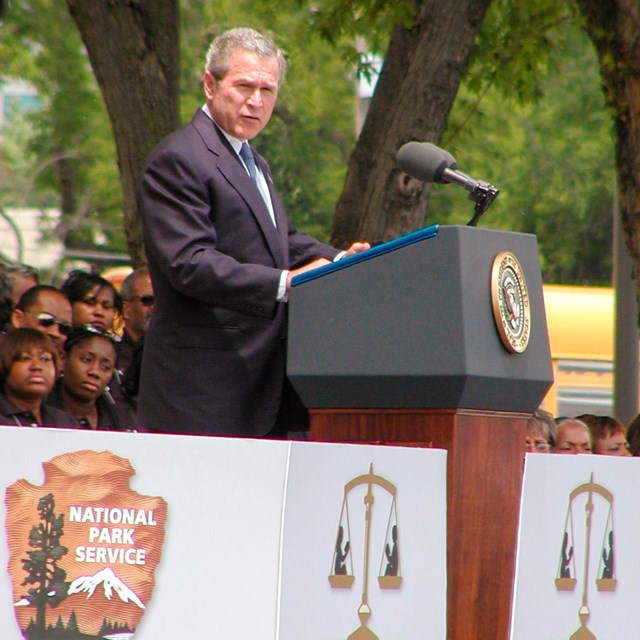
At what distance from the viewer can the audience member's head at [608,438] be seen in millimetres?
7062

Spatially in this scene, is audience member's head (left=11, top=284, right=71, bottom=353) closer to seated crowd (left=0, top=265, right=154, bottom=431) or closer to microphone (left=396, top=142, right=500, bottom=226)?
seated crowd (left=0, top=265, right=154, bottom=431)

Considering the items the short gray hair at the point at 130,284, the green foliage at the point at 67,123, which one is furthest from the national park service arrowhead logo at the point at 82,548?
the green foliage at the point at 67,123

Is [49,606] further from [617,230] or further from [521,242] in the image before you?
[617,230]

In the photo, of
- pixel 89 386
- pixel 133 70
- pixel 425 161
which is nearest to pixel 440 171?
pixel 425 161

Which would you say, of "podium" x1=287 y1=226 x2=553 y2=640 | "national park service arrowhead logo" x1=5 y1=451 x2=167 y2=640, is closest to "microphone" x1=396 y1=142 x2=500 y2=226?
"podium" x1=287 y1=226 x2=553 y2=640

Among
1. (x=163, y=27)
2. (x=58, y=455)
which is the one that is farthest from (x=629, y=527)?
(x=163, y=27)

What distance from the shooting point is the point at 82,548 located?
9.23ft

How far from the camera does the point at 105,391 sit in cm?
640

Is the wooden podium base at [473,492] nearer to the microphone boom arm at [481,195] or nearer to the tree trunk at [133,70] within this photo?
the microphone boom arm at [481,195]

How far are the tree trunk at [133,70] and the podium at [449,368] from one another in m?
4.46

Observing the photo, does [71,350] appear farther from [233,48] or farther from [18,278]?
[233,48]

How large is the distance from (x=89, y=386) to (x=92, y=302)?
114 centimetres

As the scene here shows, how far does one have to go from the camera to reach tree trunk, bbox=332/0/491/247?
7.38 metres

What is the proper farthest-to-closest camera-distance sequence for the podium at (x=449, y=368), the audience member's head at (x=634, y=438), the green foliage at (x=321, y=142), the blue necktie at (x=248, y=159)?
the green foliage at (x=321, y=142)
the audience member's head at (x=634, y=438)
the blue necktie at (x=248, y=159)
the podium at (x=449, y=368)
